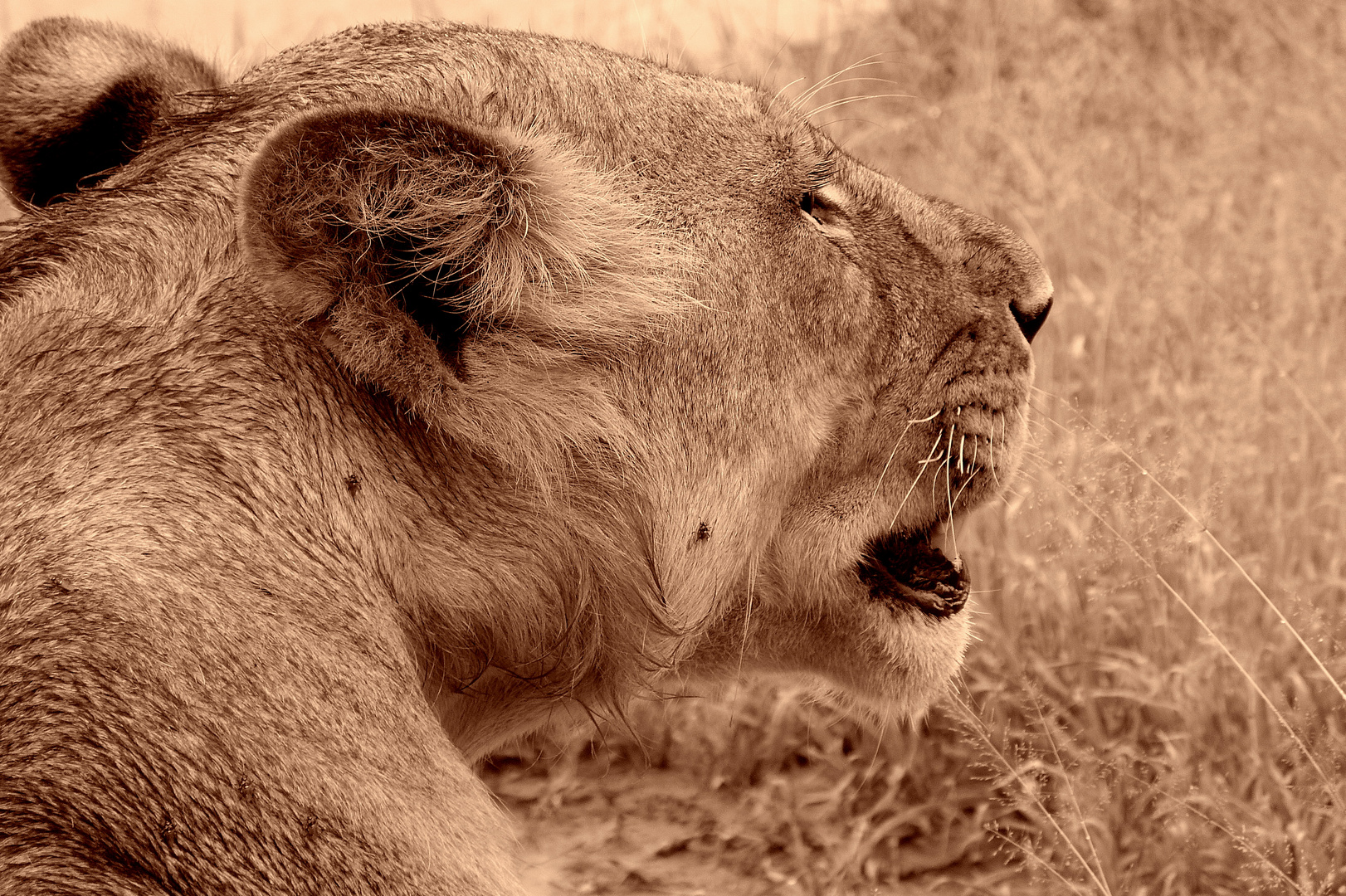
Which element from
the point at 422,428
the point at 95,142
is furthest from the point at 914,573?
the point at 95,142

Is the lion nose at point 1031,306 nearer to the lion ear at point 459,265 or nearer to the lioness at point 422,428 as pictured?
the lioness at point 422,428

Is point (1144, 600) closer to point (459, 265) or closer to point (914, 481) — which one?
point (914, 481)

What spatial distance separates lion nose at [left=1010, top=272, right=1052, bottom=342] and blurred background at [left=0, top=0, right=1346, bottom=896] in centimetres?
35

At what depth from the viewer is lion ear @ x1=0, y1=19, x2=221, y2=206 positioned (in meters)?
2.73

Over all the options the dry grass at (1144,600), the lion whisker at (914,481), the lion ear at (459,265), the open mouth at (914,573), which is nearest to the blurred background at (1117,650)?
the dry grass at (1144,600)

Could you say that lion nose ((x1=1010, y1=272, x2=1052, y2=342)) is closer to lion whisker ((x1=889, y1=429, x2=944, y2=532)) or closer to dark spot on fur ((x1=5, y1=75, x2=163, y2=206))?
lion whisker ((x1=889, y1=429, x2=944, y2=532))

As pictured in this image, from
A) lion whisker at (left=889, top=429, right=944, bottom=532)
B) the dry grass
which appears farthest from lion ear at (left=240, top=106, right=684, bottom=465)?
the dry grass

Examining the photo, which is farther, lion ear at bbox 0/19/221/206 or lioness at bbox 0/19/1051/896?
lion ear at bbox 0/19/221/206


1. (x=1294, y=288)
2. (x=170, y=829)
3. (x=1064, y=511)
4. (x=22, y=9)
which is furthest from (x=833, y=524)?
(x=22, y=9)

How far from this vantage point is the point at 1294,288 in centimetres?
458

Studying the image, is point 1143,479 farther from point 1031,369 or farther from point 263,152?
point 263,152

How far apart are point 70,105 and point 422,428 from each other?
1.04 metres

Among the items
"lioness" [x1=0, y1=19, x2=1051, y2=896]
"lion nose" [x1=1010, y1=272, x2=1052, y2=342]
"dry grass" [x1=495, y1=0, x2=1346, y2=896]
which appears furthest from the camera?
"dry grass" [x1=495, y1=0, x2=1346, y2=896]

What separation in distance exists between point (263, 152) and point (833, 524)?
3.65 ft
